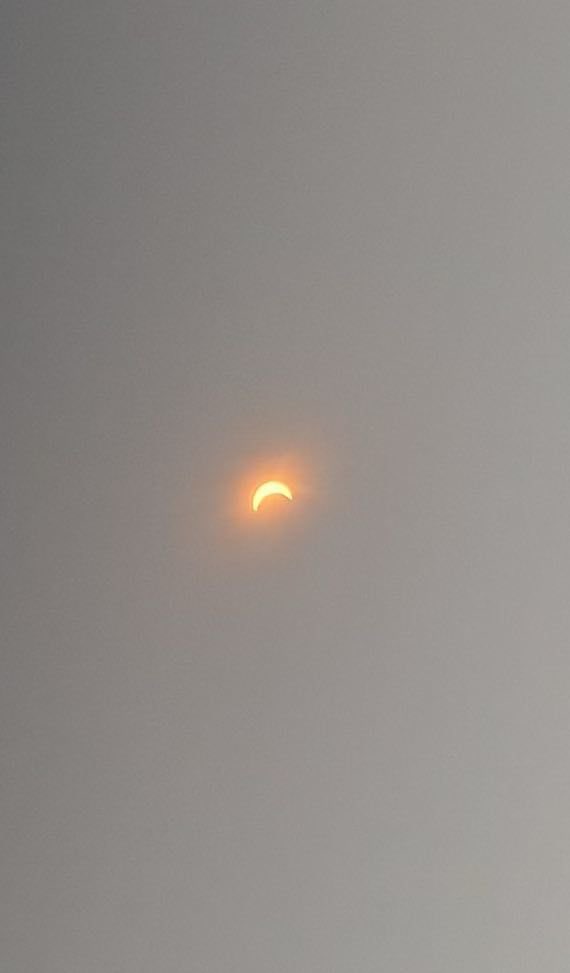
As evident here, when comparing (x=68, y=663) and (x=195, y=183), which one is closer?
(x=195, y=183)

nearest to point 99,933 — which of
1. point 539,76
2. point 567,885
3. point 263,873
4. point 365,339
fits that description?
point 263,873

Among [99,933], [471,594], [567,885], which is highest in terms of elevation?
[471,594]

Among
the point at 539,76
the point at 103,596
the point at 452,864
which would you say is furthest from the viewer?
the point at 452,864

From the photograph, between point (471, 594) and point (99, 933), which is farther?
point (99, 933)

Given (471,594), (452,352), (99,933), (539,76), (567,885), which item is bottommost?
(567,885)

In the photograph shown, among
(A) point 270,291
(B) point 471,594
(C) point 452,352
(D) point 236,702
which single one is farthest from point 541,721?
(A) point 270,291

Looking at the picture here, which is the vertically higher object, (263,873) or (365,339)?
(365,339)

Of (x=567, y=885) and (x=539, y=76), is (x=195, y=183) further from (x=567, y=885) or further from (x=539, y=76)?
(x=567, y=885)

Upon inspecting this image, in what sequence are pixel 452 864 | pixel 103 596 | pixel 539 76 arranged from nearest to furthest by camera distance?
pixel 539 76, pixel 103 596, pixel 452 864

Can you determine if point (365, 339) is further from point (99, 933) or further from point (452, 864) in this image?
point (99, 933)
